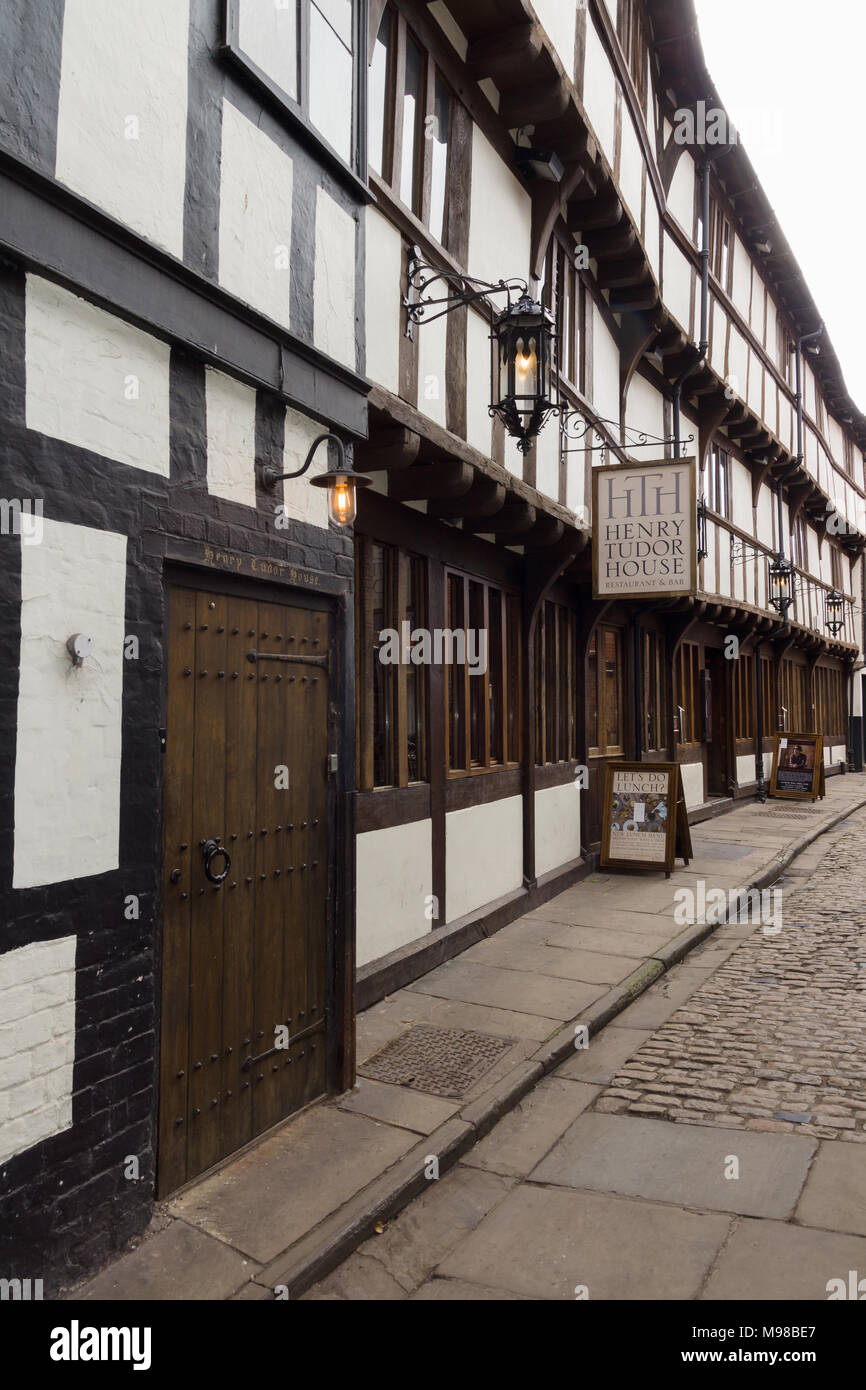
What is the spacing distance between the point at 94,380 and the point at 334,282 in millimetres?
1839

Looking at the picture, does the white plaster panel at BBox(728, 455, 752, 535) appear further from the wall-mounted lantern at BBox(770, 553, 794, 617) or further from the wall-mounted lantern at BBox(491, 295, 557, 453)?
the wall-mounted lantern at BBox(491, 295, 557, 453)

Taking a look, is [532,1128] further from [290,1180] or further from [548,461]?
[548,461]

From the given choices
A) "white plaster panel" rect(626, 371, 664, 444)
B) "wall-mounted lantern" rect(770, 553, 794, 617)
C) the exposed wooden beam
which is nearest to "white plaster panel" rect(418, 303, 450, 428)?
the exposed wooden beam

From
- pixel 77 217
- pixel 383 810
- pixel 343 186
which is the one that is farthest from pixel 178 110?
pixel 383 810

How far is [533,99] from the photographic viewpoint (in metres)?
7.16

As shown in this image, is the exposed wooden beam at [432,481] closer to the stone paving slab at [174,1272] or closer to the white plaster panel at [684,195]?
the stone paving slab at [174,1272]

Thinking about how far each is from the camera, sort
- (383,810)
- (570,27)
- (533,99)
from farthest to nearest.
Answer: (570,27)
(533,99)
(383,810)

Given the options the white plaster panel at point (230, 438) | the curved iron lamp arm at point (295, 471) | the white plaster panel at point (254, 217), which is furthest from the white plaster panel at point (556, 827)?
the white plaster panel at point (254, 217)

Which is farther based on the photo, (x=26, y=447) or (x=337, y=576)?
(x=337, y=576)

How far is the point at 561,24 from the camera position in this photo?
782cm

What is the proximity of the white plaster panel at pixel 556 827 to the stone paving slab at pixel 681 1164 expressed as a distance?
4.65 meters

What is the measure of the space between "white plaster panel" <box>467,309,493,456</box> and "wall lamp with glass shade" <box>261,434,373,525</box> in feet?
9.04

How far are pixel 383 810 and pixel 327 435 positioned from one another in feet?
9.33
